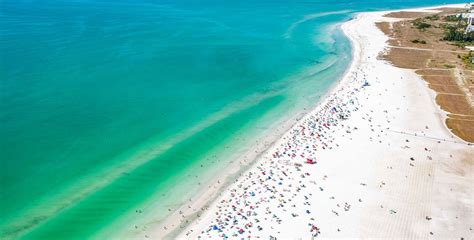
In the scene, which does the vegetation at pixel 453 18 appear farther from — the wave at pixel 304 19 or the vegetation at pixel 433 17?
the wave at pixel 304 19

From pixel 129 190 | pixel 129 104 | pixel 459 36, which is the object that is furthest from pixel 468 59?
pixel 129 190

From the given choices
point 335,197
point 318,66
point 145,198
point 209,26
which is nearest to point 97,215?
point 145,198

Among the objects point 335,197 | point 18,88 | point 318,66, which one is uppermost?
point 18,88

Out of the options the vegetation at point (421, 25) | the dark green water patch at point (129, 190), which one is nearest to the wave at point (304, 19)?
the vegetation at point (421, 25)

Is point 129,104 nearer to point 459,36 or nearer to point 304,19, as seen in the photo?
point 459,36

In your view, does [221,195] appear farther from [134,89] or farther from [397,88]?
Answer: [397,88]

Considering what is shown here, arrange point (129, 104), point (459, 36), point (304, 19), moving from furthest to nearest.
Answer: point (304, 19)
point (459, 36)
point (129, 104)

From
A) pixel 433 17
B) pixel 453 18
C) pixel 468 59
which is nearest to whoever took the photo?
pixel 468 59
